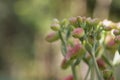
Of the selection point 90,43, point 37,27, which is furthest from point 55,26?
point 37,27

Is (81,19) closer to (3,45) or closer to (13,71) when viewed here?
(13,71)

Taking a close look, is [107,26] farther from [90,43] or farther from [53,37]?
[53,37]

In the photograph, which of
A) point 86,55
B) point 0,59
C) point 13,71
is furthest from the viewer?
point 0,59

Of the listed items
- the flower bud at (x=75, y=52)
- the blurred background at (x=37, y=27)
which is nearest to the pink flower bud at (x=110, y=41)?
the flower bud at (x=75, y=52)

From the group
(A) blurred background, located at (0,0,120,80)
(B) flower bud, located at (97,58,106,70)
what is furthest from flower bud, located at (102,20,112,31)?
(A) blurred background, located at (0,0,120,80)

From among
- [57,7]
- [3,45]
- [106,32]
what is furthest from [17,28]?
[106,32]
